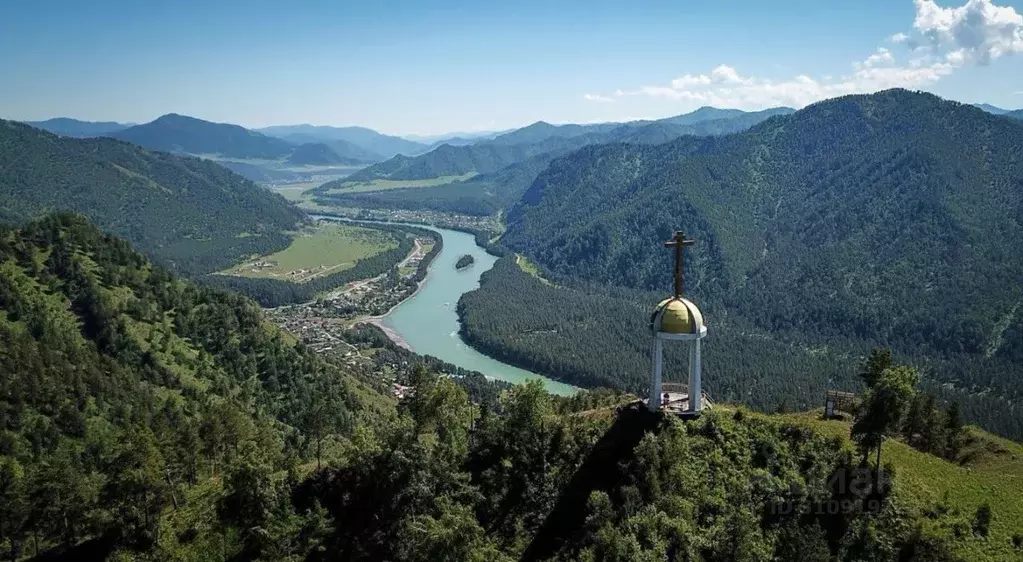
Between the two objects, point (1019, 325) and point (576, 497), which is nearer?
point (576, 497)

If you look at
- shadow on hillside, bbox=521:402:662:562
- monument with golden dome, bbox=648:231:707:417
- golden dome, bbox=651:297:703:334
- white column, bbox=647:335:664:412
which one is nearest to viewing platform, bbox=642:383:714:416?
monument with golden dome, bbox=648:231:707:417

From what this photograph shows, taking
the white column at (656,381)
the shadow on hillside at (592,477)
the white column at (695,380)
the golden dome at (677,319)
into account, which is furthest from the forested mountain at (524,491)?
the golden dome at (677,319)

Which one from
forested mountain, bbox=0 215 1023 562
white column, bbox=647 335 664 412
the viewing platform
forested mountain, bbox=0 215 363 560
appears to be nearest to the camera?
forested mountain, bbox=0 215 1023 562

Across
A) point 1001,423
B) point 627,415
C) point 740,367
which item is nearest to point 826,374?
point 740,367

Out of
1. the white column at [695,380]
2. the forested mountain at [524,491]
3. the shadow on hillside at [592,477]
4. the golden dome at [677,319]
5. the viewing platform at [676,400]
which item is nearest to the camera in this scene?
the forested mountain at [524,491]

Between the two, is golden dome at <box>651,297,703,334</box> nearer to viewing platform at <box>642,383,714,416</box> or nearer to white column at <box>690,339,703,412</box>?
white column at <box>690,339,703,412</box>

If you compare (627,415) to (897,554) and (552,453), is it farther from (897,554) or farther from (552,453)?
(897,554)

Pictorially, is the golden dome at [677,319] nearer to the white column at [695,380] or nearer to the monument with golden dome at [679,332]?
the monument with golden dome at [679,332]
